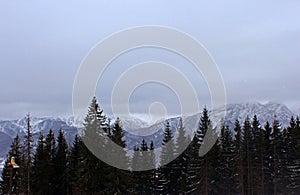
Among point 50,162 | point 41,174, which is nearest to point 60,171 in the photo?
point 50,162

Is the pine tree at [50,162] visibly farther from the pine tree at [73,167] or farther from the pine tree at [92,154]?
the pine tree at [92,154]

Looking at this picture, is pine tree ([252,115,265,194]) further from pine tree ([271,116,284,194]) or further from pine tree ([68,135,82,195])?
pine tree ([68,135,82,195])

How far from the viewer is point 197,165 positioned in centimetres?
6059

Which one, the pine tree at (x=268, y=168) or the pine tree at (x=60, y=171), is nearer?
the pine tree at (x=60, y=171)

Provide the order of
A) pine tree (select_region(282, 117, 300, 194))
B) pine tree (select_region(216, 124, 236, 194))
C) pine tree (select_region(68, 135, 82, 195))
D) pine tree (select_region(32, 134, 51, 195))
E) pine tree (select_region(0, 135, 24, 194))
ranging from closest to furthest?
pine tree (select_region(0, 135, 24, 194)) < pine tree (select_region(32, 134, 51, 195)) < pine tree (select_region(68, 135, 82, 195)) < pine tree (select_region(216, 124, 236, 194)) < pine tree (select_region(282, 117, 300, 194))

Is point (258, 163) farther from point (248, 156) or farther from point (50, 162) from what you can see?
point (50, 162)

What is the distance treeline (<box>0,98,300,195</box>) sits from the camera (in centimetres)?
5769

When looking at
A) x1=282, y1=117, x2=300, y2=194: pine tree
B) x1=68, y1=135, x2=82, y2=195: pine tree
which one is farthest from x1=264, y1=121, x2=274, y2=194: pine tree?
x1=68, y1=135, x2=82, y2=195: pine tree

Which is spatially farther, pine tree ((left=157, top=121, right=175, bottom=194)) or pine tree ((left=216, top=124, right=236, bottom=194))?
pine tree ((left=157, top=121, right=175, bottom=194))

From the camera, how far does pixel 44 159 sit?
5728cm

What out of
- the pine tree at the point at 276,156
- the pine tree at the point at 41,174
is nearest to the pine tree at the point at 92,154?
the pine tree at the point at 41,174

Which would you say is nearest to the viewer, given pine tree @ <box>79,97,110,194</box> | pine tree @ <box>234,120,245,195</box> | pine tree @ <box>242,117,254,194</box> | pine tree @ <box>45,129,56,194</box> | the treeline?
pine tree @ <box>79,97,110,194</box>

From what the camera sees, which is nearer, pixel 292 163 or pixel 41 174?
pixel 41 174

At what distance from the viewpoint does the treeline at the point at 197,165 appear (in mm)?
57688
